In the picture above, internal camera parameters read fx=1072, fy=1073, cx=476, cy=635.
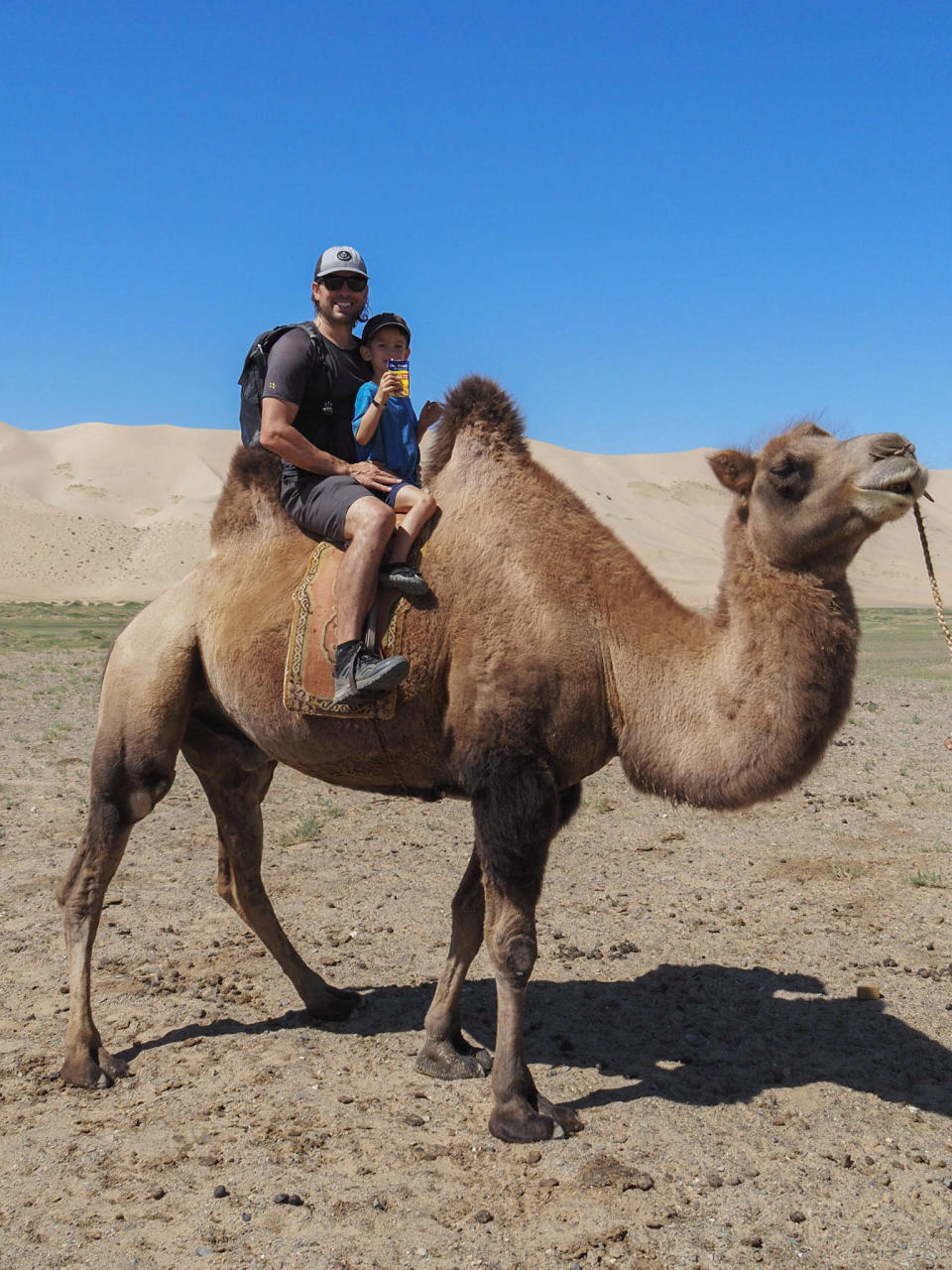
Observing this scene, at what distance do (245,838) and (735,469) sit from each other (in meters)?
3.12

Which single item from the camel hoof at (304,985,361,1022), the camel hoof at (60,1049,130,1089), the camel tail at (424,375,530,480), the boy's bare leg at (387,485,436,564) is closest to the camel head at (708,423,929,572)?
the camel tail at (424,375,530,480)

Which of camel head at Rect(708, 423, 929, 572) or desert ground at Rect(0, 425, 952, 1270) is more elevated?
camel head at Rect(708, 423, 929, 572)

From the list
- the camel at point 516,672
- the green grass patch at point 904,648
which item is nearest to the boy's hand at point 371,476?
the camel at point 516,672

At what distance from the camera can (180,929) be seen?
6457mm

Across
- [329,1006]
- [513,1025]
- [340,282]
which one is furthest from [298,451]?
[329,1006]

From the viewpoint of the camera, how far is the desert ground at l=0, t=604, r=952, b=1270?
143 inches

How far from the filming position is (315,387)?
486 centimetres

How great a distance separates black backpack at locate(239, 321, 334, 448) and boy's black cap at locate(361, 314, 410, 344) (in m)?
0.21

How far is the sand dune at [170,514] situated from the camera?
6297 cm

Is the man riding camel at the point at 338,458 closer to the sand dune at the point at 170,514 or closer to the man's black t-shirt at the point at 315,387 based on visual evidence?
the man's black t-shirt at the point at 315,387

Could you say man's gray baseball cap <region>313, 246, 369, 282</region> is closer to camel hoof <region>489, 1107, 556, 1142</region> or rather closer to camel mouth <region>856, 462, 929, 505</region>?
camel mouth <region>856, 462, 929, 505</region>

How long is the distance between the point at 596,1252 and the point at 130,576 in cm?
6492

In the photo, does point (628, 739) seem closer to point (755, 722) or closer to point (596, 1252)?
point (755, 722)

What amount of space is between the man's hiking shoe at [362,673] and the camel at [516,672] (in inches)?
7.1
